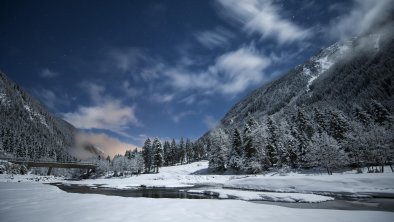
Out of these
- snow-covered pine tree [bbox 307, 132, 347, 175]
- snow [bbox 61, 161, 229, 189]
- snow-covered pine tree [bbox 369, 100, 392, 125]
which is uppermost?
snow-covered pine tree [bbox 369, 100, 392, 125]

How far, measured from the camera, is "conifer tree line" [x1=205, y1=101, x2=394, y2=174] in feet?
157

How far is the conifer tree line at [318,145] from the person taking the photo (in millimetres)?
47812

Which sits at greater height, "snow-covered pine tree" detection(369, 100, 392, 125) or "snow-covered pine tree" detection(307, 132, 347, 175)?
"snow-covered pine tree" detection(369, 100, 392, 125)

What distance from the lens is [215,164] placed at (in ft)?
256

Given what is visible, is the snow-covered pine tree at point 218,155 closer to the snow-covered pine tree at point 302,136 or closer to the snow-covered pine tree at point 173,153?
the snow-covered pine tree at point 302,136

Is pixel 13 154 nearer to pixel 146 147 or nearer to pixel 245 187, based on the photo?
pixel 146 147

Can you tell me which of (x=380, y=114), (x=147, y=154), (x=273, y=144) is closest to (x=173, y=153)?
(x=147, y=154)

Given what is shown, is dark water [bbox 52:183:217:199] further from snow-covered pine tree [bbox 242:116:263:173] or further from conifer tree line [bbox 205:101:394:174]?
conifer tree line [bbox 205:101:394:174]

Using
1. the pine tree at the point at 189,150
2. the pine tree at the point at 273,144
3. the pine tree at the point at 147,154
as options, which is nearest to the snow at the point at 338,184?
the pine tree at the point at 273,144

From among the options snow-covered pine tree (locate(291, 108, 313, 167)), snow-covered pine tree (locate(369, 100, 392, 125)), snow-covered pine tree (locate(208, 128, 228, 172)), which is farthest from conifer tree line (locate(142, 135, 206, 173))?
snow-covered pine tree (locate(369, 100, 392, 125))

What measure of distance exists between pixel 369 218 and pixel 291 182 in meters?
21.9

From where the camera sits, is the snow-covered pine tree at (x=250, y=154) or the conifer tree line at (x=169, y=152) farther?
the conifer tree line at (x=169, y=152)

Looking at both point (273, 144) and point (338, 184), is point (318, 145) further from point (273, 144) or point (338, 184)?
point (338, 184)

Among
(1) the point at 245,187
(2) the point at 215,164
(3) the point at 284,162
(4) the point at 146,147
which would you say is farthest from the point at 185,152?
(1) the point at 245,187
